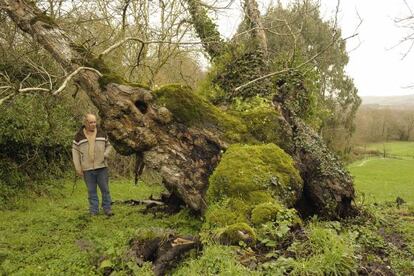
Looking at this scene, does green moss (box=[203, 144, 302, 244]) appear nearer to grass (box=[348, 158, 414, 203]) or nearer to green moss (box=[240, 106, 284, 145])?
green moss (box=[240, 106, 284, 145])

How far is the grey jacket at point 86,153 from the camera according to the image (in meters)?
8.02

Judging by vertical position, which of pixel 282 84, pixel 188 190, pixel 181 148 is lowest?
pixel 188 190

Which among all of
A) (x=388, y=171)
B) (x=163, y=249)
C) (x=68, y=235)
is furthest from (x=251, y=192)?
(x=388, y=171)

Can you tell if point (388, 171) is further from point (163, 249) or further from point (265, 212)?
point (163, 249)

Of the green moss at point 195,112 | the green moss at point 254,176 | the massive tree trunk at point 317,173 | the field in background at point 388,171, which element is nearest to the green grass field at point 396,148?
the field in background at point 388,171

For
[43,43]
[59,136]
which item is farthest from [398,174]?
[43,43]

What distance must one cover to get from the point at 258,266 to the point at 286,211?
148 centimetres

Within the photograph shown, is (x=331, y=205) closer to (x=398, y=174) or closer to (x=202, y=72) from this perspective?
(x=202, y=72)

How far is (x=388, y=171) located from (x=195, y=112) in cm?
3336

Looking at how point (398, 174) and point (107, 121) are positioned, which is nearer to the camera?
point (107, 121)

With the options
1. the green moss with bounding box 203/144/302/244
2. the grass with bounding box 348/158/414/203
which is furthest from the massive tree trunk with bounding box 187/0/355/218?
the grass with bounding box 348/158/414/203

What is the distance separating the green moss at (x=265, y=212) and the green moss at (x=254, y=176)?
50cm

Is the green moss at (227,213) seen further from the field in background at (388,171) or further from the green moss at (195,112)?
the field in background at (388,171)

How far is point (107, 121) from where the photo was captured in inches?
290
